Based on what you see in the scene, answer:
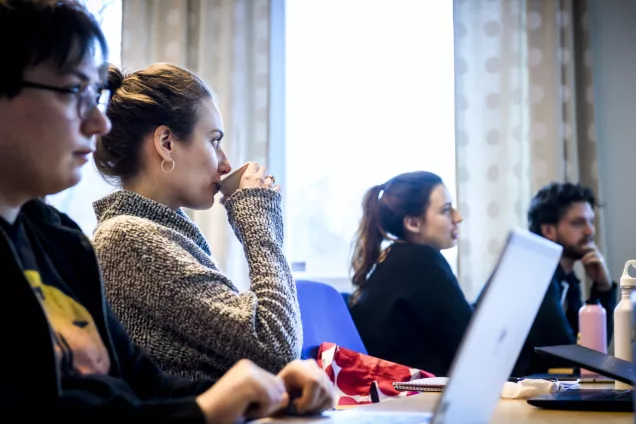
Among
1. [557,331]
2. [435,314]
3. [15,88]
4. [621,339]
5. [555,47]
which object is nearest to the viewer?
[15,88]

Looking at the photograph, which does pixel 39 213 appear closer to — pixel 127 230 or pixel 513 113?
pixel 127 230

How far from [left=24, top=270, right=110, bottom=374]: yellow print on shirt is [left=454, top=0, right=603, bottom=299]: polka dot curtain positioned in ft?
9.10

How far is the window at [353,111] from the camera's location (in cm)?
384

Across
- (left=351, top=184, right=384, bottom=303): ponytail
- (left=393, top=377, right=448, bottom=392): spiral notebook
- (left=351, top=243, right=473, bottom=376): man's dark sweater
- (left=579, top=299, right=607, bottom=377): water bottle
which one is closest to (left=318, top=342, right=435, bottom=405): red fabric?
(left=393, top=377, right=448, bottom=392): spiral notebook

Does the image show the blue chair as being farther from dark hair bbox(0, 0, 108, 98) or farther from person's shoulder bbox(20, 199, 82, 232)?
dark hair bbox(0, 0, 108, 98)

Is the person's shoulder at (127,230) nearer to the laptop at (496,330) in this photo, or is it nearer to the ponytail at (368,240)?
the laptop at (496,330)

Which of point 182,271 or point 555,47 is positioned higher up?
point 555,47

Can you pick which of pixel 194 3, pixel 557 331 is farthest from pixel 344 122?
pixel 557 331

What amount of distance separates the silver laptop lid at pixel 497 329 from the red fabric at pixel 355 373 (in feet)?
3.24

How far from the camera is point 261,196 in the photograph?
171 cm

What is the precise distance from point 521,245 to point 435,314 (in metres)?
1.93

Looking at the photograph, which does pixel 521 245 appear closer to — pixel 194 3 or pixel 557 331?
pixel 557 331

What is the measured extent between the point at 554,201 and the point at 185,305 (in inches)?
95.8

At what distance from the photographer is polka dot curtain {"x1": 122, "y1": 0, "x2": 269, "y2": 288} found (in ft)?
12.5
